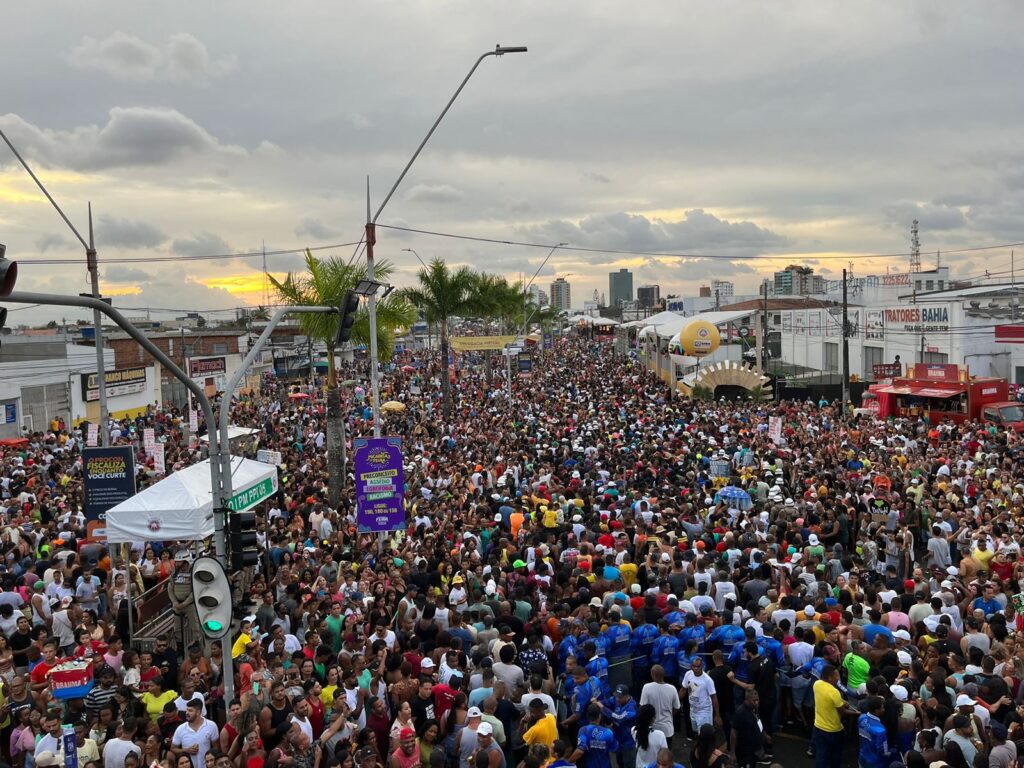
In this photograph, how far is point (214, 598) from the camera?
301 inches

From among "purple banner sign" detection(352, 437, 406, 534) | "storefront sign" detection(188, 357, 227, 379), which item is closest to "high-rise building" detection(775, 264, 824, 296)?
"storefront sign" detection(188, 357, 227, 379)

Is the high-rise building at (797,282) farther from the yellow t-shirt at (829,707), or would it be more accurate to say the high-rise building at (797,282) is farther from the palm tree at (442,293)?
the yellow t-shirt at (829,707)

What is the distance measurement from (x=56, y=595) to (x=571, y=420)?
19319 mm

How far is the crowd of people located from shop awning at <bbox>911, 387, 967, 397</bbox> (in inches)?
433

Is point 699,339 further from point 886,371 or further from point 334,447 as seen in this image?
point 334,447

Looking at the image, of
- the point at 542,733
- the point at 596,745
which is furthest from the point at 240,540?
the point at 596,745

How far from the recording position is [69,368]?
122 feet

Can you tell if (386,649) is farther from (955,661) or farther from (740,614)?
(955,661)

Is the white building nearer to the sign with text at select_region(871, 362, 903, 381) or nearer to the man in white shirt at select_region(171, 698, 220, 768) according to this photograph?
the sign with text at select_region(871, 362, 903, 381)

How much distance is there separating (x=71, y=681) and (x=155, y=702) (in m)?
0.98

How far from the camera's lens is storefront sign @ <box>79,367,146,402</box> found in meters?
37.7

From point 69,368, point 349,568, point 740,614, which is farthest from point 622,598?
point 69,368

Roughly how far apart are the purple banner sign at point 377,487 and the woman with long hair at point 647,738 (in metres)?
6.70

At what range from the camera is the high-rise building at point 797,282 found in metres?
135
